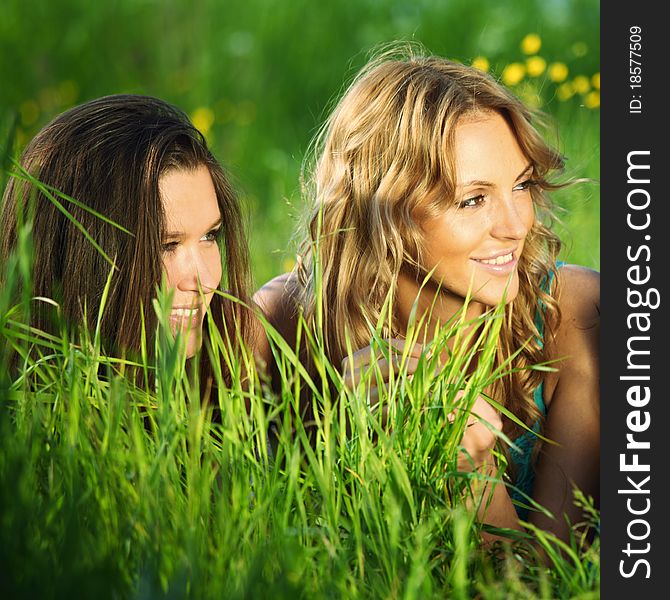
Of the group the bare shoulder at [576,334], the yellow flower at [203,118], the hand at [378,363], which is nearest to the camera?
the hand at [378,363]

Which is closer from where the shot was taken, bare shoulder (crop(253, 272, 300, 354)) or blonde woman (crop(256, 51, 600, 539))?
blonde woman (crop(256, 51, 600, 539))

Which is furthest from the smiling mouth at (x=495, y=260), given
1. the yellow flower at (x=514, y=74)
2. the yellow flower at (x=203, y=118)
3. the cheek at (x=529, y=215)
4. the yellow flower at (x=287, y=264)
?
the yellow flower at (x=203, y=118)

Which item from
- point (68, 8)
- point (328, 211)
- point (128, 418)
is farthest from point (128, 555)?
point (68, 8)

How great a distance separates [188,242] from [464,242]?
0.61 m

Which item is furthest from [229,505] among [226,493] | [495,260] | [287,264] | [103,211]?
[287,264]

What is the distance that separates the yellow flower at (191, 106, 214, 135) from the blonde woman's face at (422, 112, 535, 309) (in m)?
3.41

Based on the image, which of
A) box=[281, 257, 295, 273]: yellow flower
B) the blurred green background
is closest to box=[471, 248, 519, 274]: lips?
box=[281, 257, 295, 273]: yellow flower

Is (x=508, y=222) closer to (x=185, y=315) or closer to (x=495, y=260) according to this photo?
(x=495, y=260)

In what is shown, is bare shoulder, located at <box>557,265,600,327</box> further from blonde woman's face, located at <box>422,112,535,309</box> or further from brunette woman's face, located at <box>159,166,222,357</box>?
brunette woman's face, located at <box>159,166,222,357</box>

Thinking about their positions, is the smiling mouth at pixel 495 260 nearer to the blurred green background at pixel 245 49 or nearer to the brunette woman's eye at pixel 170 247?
the brunette woman's eye at pixel 170 247

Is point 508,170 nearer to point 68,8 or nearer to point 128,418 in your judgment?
point 128,418

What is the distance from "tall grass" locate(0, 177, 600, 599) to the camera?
1.31 metres

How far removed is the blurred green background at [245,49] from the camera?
5.75 meters

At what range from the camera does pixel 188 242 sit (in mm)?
2221
